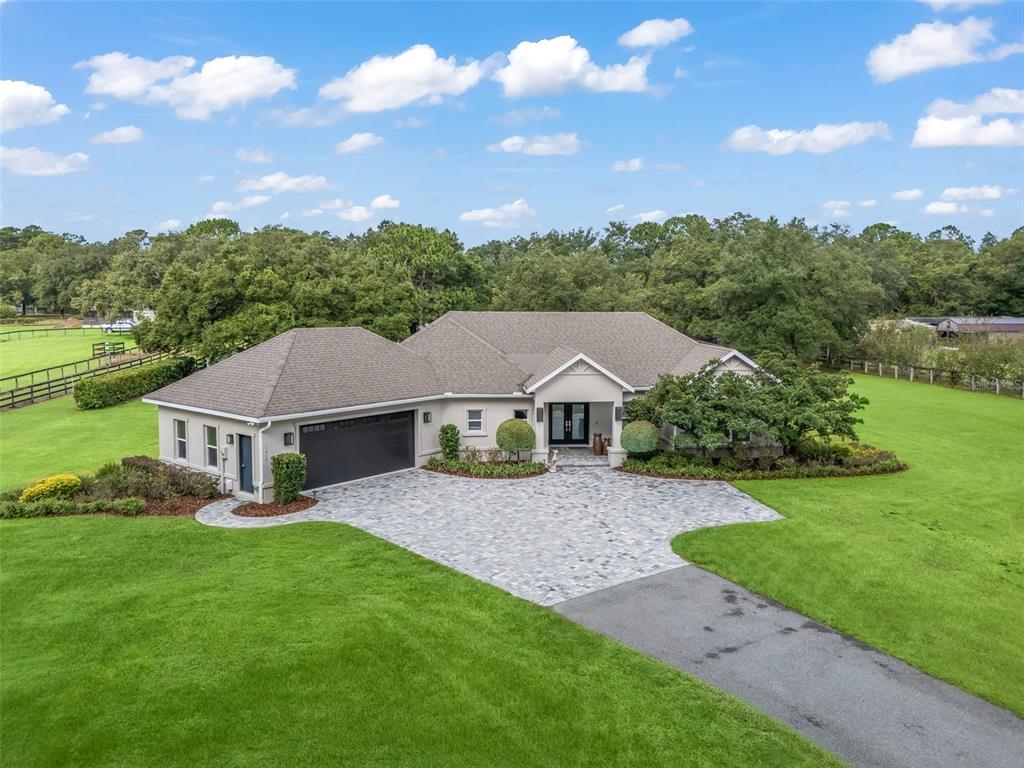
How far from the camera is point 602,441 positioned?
82.3ft

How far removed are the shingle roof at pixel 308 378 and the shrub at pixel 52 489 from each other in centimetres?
371

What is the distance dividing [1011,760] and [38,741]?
11572 millimetres

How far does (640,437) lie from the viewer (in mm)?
22781

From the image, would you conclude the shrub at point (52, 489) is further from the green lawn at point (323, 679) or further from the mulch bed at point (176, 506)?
the green lawn at point (323, 679)

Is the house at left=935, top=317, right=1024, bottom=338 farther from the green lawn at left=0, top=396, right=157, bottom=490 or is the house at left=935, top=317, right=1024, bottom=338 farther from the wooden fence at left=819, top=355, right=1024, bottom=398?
the green lawn at left=0, top=396, right=157, bottom=490

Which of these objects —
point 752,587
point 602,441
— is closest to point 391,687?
point 752,587

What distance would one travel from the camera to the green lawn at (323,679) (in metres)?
8.20

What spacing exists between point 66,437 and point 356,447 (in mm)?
13159

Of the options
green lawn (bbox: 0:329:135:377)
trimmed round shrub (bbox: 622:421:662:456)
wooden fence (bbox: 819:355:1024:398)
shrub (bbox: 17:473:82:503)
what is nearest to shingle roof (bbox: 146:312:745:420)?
trimmed round shrub (bbox: 622:421:662:456)

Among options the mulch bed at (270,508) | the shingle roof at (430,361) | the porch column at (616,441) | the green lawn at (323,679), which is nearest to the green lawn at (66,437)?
the shingle roof at (430,361)

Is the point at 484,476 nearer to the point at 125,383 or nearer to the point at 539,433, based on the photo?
the point at 539,433

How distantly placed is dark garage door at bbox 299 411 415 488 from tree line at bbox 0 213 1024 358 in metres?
12.2

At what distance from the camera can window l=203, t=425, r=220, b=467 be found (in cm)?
2058

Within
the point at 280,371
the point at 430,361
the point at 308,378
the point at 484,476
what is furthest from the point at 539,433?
the point at 280,371
